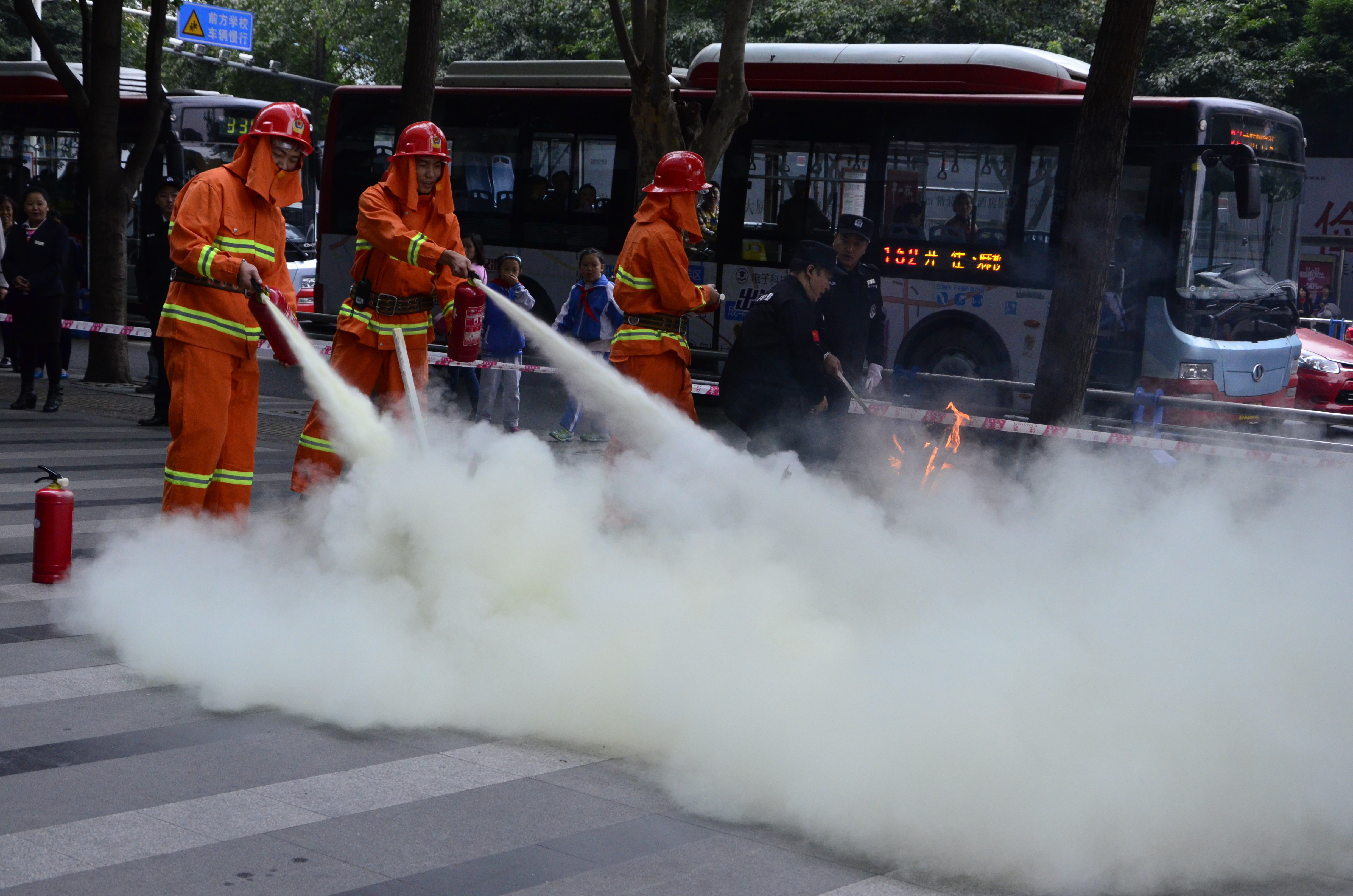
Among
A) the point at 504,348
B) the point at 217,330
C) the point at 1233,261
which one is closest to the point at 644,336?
the point at 217,330

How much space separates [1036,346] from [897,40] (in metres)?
14.2

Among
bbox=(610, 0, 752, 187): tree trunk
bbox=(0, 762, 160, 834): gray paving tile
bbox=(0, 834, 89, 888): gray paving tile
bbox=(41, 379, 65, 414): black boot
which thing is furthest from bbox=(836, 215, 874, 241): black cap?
bbox=(41, 379, 65, 414): black boot

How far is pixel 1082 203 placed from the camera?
829 centimetres

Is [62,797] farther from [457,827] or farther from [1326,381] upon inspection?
[1326,381]

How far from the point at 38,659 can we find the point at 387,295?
8.44ft

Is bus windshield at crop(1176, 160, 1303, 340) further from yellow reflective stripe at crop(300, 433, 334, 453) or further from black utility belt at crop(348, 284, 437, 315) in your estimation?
yellow reflective stripe at crop(300, 433, 334, 453)

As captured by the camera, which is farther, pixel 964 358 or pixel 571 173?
pixel 571 173

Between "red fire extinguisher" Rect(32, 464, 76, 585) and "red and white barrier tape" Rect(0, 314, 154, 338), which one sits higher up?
"red and white barrier tape" Rect(0, 314, 154, 338)

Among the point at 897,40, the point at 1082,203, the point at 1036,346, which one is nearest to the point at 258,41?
the point at 897,40

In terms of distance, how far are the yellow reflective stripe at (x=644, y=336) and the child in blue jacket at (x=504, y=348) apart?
450 centimetres

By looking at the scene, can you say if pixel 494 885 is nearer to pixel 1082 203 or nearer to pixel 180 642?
pixel 180 642

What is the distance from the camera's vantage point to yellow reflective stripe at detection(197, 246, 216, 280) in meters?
5.77

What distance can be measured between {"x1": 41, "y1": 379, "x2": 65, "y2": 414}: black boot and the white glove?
Answer: 271 inches

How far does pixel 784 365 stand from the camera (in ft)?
22.0
